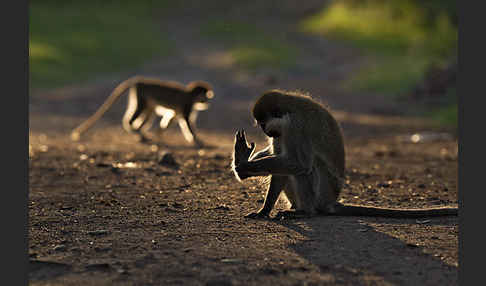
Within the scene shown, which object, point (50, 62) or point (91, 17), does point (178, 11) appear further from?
point (50, 62)

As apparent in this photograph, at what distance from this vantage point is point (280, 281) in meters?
4.44

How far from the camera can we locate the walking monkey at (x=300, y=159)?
19.5 feet

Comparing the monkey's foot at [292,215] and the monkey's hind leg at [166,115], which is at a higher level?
the monkey's hind leg at [166,115]

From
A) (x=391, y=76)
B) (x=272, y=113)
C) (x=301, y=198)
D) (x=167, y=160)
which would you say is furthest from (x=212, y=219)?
(x=391, y=76)

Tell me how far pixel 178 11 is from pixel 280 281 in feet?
198

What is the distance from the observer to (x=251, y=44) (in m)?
37.0

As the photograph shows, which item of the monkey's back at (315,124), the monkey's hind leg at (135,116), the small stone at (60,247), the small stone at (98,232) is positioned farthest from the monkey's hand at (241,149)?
the monkey's hind leg at (135,116)

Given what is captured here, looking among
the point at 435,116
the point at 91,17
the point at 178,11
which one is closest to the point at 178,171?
the point at 435,116

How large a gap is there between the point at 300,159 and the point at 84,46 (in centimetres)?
2894

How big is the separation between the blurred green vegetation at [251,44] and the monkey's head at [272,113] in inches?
870

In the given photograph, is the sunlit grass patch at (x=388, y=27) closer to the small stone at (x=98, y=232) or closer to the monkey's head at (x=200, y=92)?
the monkey's head at (x=200, y=92)

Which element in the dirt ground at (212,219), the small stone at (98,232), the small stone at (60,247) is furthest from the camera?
the small stone at (98,232)

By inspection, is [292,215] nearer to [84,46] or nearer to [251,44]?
[84,46]

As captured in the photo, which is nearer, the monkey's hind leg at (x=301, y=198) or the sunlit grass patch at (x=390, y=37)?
the monkey's hind leg at (x=301, y=198)
